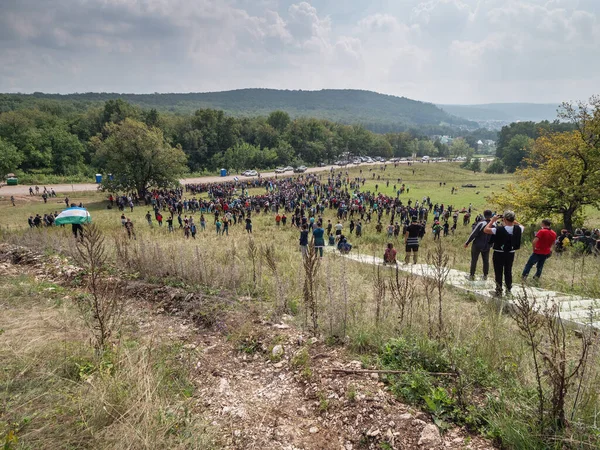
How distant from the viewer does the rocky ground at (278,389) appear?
9.98 feet

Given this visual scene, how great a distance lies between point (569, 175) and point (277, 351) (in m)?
23.5

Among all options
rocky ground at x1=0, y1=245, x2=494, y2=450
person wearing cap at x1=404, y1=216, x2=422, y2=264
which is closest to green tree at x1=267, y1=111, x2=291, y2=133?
person wearing cap at x1=404, y1=216, x2=422, y2=264

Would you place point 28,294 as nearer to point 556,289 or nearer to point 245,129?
point 556,289

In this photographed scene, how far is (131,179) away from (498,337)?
41497 mm

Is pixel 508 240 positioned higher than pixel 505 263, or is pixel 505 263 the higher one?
pixel 508 240

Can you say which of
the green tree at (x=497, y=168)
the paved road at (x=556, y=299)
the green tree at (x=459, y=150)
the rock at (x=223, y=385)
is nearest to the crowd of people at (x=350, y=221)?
the paved road at (x=556, y=299)

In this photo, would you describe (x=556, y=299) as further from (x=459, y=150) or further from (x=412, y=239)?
(x=459, y=150)

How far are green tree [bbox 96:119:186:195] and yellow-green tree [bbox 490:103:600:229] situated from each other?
3663cm

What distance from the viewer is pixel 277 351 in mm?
4539

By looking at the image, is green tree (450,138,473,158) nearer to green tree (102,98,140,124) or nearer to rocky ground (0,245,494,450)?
green tree (102,98,140,124)

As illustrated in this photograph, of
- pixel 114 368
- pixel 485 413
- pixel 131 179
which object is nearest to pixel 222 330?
pixel 114 368

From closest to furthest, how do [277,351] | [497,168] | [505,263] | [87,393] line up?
[87,393] < [277,351] < [505,263] < [497,168]

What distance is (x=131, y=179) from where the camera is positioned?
38469mm

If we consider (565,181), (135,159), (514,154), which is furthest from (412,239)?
(514,154)
